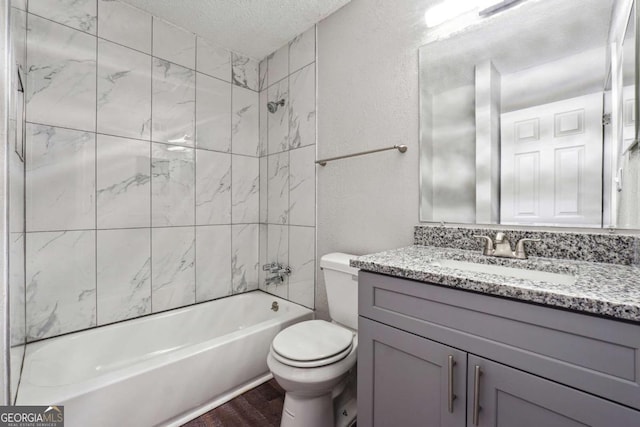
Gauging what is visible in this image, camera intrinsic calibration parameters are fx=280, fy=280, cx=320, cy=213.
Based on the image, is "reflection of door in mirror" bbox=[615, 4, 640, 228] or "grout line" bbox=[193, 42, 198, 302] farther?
"grout line" bbox=[193, 42, 198, 302]

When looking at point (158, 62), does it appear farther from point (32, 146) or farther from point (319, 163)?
point (319, 163)

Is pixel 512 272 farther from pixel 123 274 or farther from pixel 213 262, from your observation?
pixel 123 274

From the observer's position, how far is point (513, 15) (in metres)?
1.22

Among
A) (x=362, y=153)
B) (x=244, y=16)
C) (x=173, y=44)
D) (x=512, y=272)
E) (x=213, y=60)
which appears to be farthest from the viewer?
(x=213, y=60)

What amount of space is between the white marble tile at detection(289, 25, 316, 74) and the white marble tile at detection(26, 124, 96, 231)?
1454 millimetres

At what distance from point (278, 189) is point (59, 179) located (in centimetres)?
136

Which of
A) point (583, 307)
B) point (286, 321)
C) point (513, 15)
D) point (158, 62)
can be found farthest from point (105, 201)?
point (513, 15)

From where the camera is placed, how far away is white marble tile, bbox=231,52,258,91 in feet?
7.71

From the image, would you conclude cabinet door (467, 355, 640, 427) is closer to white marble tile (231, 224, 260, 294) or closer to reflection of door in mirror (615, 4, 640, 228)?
reflection of door in mirror (615, 4, 640, 228)

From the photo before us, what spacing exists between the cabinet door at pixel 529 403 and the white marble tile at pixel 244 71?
2484 millimetres

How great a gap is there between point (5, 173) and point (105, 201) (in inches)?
42.3

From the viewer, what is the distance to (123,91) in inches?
70.8

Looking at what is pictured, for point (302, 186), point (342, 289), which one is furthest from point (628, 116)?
point (302, 186)

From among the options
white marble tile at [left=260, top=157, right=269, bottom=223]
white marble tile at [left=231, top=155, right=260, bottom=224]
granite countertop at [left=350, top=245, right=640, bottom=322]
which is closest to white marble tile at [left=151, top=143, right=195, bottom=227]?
white marble tile at [left=231, top=155, right=260, bottom=224]
